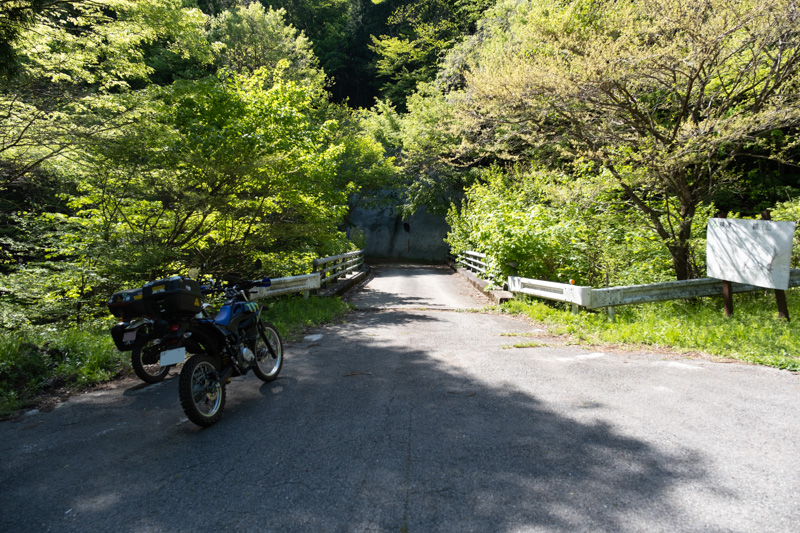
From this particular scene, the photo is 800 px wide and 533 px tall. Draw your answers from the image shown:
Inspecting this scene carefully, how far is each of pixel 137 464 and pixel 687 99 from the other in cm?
864

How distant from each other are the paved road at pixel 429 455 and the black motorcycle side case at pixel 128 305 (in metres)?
0.81

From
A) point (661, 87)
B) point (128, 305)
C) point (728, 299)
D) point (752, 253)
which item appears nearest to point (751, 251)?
point (752, 253)

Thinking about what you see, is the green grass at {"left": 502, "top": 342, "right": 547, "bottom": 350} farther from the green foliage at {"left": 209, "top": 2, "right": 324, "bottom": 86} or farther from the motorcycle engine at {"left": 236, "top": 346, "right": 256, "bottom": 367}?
the green foliage at {"left": 209, "top": 2, "right": 324, "bottom": 86}

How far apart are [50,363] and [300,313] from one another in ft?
13.2

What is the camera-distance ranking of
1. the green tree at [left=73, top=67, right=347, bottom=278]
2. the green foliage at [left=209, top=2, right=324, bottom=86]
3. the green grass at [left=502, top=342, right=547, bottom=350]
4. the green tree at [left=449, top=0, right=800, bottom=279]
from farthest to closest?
the green foliage at [left=209, top=2, right=324, bottom=86]
the green tree at [left=449, top=0, right=800, bottom=279]
the green tree at [left=73, top=67, right=347, bottom=278]
the green grass at [left=502, top=342, right=547, bottom=350]

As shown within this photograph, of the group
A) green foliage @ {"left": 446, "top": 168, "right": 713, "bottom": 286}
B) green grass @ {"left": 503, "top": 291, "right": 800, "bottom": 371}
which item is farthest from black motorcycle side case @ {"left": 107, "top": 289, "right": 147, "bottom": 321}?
green foliage @ {"left": 446, "top": 168, "right": 713, "bottom": 286}

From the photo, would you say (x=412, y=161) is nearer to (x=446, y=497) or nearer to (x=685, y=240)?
(x=685, y=240)

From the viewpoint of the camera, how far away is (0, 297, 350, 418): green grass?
4113 mm

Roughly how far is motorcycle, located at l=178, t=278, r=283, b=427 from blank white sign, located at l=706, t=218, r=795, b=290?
6.36m

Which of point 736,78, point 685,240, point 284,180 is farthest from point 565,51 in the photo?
point 284,180

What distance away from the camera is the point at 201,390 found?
3414mm

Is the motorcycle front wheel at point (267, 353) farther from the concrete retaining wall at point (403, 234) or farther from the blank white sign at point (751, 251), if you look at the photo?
the concrete retaining wall at point (403, 234)

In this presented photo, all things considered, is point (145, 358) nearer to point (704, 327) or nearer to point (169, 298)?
point (169, 298)

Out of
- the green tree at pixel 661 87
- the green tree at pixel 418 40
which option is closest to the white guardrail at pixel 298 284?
the green tree at pixel 661 87
